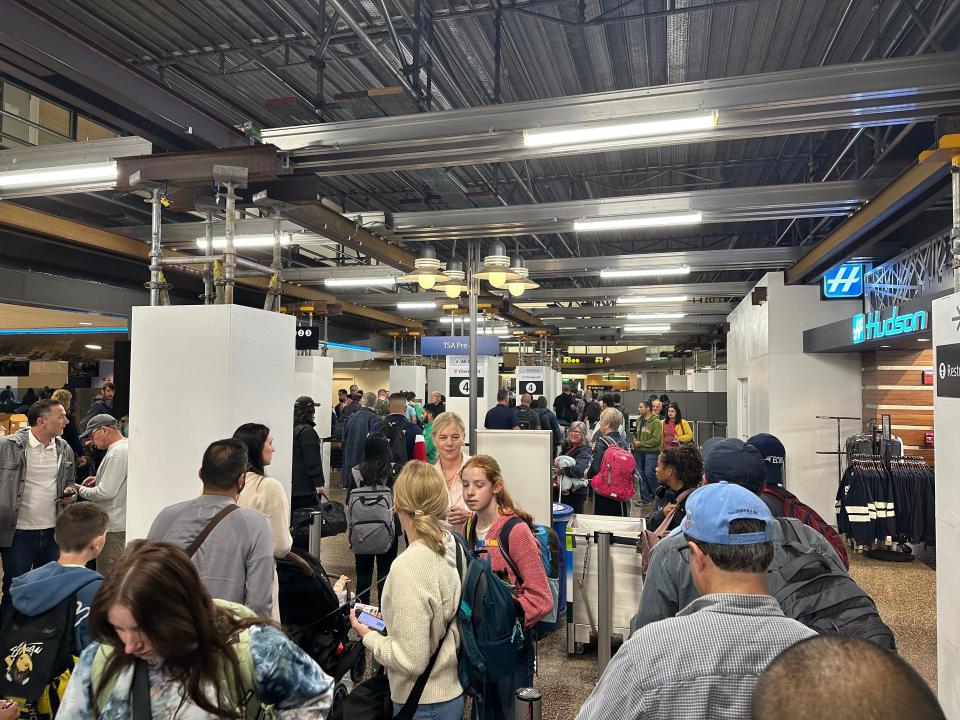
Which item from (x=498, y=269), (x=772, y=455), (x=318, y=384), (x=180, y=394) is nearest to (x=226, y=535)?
(x=180, y=394)

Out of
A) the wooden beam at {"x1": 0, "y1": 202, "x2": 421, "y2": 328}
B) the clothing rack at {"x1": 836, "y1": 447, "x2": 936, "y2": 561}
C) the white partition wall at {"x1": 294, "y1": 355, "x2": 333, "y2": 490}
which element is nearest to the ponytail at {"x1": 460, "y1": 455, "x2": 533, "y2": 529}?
the clothing rack at {"x1": 836, "y1": 447, "x2": 936, "y2": 561}

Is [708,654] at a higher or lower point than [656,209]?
lower

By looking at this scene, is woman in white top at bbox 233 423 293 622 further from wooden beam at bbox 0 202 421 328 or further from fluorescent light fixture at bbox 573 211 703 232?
wooden beam at bbox 0 202 421 328

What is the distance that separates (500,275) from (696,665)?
539cm

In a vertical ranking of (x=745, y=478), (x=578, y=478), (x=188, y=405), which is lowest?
(x=578, y=478)

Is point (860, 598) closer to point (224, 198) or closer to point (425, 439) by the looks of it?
point (224, 198)

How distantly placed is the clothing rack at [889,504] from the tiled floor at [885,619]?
1.05 feet

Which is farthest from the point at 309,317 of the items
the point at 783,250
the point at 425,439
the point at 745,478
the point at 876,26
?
the point at 745,478

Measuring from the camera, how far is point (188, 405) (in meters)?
4.03

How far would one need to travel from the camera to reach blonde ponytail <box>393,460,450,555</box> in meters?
2.39

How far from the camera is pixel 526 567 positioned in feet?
9.04

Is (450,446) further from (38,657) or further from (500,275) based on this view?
(38,657)

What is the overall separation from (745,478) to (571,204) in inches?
181

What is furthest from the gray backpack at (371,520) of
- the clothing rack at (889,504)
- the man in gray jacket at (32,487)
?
the clothing rack at (889,504)
